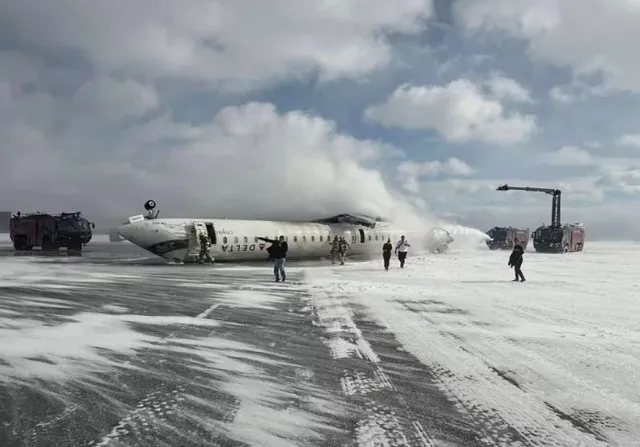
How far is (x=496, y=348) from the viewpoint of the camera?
26.8 feet

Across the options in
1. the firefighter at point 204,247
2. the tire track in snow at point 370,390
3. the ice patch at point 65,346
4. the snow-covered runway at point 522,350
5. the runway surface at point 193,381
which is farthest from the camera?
the firefighter at point 204,247

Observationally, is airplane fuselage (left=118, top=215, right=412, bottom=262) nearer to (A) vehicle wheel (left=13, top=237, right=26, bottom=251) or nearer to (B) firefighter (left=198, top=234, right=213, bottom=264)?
(B) firefighter (left=198, top=234, right=213, bottom=264)

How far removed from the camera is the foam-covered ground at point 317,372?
4570mm

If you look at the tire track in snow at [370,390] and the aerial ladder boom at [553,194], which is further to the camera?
the aerial ladder boom at [553,194]

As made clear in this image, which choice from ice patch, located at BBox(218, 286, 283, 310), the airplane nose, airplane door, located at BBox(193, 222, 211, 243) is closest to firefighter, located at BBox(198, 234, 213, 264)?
airplane door, located at BBox(193, 222, 211, 243)

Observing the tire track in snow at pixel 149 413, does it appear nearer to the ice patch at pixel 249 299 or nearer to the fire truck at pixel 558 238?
the ice patch at pixel 249 299

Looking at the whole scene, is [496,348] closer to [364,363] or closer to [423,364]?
[423,364]

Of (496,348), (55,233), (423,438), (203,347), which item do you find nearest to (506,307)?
(496,348)

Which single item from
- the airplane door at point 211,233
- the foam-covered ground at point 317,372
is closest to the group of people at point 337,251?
the airplane door at point 211,233

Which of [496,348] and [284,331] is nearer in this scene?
[496,348]

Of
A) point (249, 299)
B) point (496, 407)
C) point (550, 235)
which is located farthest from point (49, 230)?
point (550, 235)

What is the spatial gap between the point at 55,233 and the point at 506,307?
43.9 m

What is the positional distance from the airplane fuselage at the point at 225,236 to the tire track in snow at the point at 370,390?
19.6m

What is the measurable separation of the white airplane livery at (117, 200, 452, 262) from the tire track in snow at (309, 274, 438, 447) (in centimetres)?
1959
